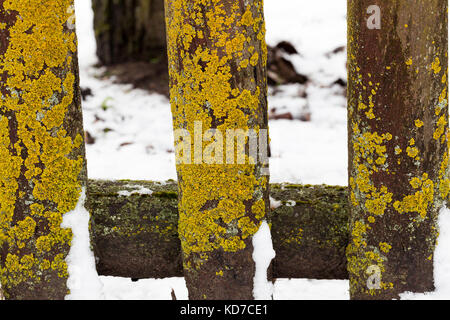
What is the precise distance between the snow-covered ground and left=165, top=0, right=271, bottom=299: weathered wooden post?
1.08 meters

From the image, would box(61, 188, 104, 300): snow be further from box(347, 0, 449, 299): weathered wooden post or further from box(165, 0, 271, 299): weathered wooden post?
box(347, 0, 449, 299): weathered wooden post

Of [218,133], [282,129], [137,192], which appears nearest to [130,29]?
[282,129]

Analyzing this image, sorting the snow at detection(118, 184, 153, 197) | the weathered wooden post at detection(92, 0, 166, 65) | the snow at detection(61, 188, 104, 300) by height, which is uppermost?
the weathered wooden post at detection(92, 0, 166, 65)

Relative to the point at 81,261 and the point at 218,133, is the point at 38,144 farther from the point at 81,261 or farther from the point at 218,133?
the point at 218,133

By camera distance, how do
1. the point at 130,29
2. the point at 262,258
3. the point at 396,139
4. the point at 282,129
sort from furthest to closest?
the point at 130,29, the point at 282,129, the point at 262,258, the point at 396,139

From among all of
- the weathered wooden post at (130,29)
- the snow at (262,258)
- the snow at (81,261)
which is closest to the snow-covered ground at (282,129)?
the weathered wooden post at (130,29)

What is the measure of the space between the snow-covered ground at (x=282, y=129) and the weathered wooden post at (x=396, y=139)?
3.61 ft

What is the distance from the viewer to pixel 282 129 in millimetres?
3811

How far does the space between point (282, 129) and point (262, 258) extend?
222 centimetres

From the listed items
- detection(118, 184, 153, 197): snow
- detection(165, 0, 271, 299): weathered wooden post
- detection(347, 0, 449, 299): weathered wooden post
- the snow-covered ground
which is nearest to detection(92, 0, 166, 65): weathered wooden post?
the snow-covered ground

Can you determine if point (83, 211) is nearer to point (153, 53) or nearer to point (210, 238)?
point (210, 238)

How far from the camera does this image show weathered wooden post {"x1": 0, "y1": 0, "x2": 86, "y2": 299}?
61.3 inches

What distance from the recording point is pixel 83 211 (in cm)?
172
